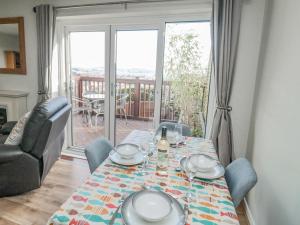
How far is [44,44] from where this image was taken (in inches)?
111

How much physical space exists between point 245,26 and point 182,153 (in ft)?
5.01

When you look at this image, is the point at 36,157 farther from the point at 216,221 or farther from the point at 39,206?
the point at 216,221

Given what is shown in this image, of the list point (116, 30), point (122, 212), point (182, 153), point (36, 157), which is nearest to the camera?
point (122, 212)

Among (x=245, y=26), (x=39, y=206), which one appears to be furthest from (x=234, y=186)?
(x=39, y=206)

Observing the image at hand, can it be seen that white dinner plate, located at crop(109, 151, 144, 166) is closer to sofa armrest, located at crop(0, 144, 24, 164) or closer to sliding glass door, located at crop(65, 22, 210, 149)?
sofa armrest, located at crop(0, 144, 24, 164)

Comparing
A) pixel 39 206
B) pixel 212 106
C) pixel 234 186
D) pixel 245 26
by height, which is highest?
pixel 245 26

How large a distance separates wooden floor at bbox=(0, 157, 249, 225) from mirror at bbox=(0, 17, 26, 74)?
71.4 inches

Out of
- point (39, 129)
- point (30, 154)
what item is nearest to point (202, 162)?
point (39, 129)

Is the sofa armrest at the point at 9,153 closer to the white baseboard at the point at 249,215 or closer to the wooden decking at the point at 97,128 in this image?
the wooden decking at the point at 97,128

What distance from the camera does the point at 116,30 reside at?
274cm

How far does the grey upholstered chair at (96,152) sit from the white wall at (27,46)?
2217 millimetres

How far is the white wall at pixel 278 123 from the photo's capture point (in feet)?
4.01

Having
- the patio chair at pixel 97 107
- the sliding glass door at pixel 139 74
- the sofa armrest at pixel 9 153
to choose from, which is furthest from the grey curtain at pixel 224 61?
the sofa armrest at pixel 9 153

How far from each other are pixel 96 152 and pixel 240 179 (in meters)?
0.98
